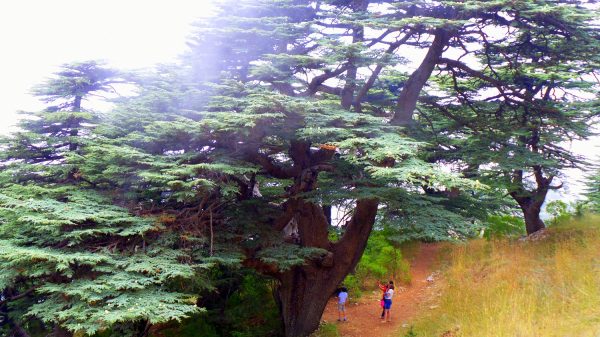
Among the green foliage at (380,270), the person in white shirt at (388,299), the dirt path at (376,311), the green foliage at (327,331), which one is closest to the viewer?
the green foliage at (327,331)

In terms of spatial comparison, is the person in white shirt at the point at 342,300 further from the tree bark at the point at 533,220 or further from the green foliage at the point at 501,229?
the tree bark at the point at 533,220

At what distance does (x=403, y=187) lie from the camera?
815cm

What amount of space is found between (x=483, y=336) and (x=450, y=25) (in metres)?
5.39

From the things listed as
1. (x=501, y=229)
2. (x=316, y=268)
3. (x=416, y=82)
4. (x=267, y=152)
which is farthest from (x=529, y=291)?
(x=501, y=229)

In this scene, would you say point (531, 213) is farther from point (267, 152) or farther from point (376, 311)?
point (267, 152)

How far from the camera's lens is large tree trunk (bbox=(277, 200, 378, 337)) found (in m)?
9.70

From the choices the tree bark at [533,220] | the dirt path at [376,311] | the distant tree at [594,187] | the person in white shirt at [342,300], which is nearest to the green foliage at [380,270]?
the dirt path at [376,311]

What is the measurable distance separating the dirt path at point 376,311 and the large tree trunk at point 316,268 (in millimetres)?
1185

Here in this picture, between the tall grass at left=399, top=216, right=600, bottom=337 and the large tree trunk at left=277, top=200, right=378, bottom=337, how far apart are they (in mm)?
1969

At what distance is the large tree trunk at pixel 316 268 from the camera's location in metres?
9.70

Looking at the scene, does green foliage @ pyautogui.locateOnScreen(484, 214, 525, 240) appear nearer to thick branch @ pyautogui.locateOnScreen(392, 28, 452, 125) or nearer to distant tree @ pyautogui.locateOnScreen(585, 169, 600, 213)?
distant tree @ pyautogui.locateOnScreen(585, 169, 600, 213)

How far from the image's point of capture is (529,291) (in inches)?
298

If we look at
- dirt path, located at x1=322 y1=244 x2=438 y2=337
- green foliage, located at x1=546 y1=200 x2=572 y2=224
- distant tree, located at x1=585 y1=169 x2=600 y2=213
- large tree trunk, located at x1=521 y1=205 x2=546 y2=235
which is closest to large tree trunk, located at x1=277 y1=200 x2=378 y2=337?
dirt path, located at x1=322 y1=244 x2=438 y2=337

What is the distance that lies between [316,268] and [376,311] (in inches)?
123
